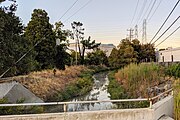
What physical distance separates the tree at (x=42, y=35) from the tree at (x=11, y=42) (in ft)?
29.0

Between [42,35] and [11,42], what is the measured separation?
34.1 feet

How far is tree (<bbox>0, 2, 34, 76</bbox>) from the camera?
9.45 metres

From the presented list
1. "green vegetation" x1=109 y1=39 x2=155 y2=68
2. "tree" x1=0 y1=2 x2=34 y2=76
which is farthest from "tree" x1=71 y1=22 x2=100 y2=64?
"tree" x1=0 y1=2 x2=34 y2=76

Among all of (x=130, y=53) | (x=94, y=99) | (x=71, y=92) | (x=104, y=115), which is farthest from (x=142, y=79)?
(x=130, y=53)

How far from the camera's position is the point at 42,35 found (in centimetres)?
2033

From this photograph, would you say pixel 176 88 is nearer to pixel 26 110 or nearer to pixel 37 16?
pixel 26 110

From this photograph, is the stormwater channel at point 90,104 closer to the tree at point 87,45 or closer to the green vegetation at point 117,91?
the green vegetation at point 117,91

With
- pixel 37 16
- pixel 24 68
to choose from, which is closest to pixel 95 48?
pixel 37 16

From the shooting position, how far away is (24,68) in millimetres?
11016

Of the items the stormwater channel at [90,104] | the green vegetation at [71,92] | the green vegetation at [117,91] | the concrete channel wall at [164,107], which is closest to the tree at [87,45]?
the green vegetation at [71,92]

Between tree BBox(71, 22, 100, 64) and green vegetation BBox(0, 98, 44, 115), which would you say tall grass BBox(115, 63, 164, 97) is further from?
tree BBox(71, 22, 100, 64)

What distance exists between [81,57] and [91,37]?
328cm

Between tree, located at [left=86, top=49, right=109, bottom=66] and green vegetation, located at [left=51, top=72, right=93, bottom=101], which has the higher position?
tree, located at [left=86, top=49, right=109, bottom=66]

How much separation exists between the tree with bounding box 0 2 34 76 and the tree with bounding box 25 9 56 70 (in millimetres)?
8830
